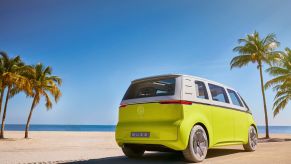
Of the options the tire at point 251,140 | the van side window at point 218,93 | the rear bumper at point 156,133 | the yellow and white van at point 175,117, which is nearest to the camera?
the rear bumper at point 156,133

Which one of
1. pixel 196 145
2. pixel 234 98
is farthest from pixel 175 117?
pixel 234 98

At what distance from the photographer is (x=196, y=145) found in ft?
19.4

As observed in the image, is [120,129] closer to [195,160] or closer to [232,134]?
[195,160]

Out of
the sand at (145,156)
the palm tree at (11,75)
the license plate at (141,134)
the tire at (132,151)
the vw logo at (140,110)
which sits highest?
the palm tree at (11,75)

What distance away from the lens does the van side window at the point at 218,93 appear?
6.90 m

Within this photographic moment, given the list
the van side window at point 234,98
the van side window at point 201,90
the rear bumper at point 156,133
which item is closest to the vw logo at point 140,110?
the rear bumper at point 156,133

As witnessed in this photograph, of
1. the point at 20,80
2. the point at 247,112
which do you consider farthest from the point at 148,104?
the point at 20,80

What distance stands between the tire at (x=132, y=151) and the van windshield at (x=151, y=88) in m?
1.18

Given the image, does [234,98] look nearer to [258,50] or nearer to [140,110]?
[140,110]

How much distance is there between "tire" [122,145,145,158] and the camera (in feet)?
22.3

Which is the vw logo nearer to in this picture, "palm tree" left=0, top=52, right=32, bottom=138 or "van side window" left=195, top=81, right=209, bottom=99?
"van side window" left=195, top=81, right=209, bottom=99

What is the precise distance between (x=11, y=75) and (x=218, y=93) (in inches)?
1037

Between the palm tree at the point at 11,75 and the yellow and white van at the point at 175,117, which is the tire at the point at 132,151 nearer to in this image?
the yellow and white van at the point at 175,117

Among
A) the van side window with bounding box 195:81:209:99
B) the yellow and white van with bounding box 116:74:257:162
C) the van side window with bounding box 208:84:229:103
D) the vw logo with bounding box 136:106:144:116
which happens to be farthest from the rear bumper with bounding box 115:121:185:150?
Result: the van side window with bounding box 208:84:229:103
